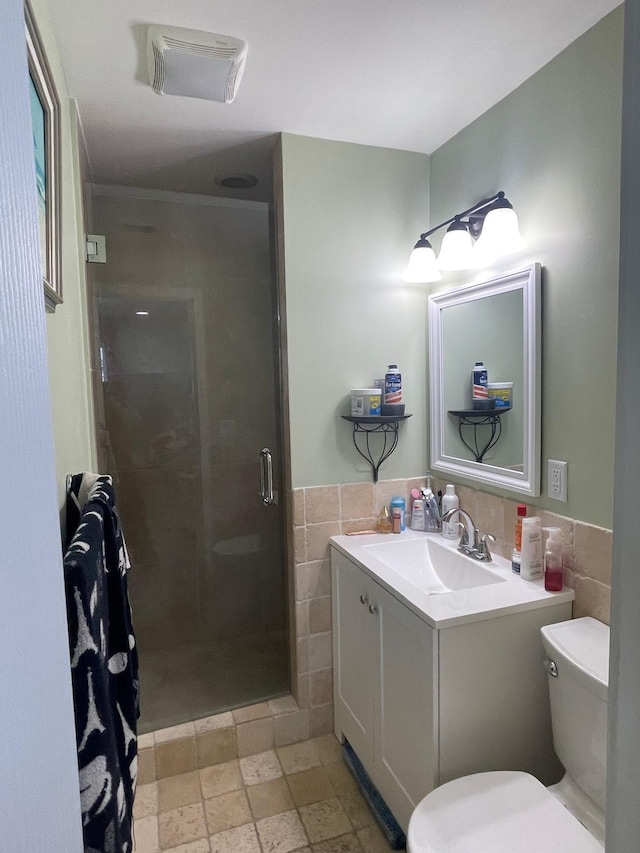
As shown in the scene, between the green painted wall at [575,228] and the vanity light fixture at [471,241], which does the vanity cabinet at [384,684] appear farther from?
the vanity light fixture at [471,241]

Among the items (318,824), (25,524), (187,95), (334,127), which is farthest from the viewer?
(334,127)

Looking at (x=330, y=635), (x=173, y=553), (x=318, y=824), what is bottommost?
(x=318, y=824)

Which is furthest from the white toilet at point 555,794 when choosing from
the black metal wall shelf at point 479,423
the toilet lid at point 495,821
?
the black metal wall shelf at point 479,423

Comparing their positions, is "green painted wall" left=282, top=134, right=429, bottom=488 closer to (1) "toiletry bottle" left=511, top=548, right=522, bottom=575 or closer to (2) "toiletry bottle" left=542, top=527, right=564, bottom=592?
(1) "toiletry bottle" left=511, top=548, right=522, bottom=575

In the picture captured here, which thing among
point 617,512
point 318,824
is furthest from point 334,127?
point 318,824

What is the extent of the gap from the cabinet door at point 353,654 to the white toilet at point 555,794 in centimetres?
53

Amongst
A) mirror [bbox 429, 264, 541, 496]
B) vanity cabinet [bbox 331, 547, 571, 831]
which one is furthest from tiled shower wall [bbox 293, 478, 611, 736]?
vanity cabinet [bbox 331, 547, 571, 831]

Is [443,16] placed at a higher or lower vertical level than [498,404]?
higher

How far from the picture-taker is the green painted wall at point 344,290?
77.2 inches

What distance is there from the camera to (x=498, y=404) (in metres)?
1.79

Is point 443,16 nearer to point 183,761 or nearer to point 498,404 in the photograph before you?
point 498,404

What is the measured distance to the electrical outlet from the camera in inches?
59.9

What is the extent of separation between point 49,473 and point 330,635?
1854mm

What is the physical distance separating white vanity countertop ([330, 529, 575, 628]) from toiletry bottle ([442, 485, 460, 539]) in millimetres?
228
